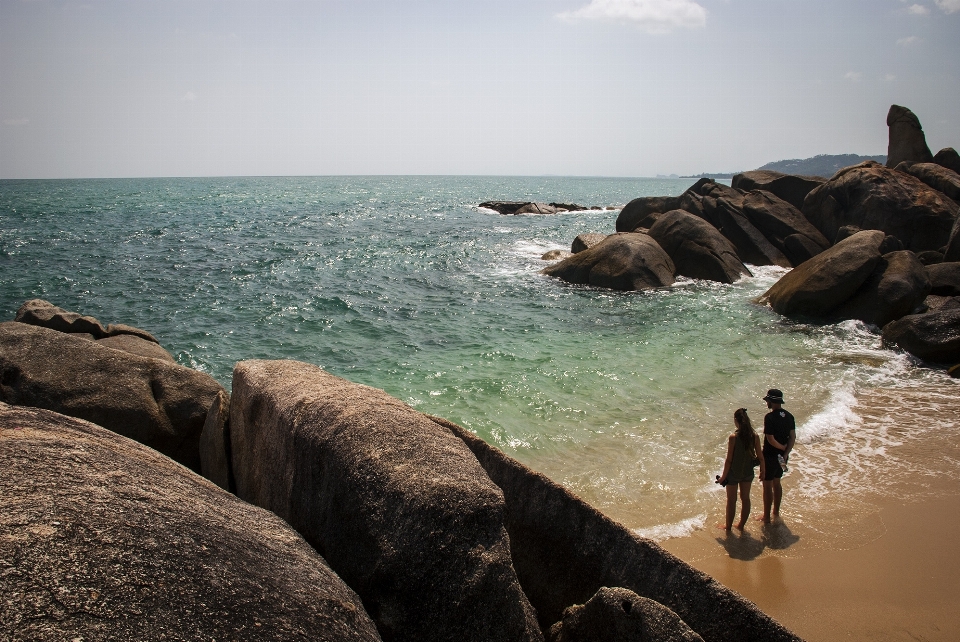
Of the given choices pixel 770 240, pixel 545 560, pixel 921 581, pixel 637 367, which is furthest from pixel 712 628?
pixel 770 240

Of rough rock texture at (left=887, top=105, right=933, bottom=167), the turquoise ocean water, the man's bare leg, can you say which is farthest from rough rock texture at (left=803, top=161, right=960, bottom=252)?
the man's bare leg

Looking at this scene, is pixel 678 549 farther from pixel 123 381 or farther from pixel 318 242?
pixel 318 242

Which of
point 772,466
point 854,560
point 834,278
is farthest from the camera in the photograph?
point 834,278

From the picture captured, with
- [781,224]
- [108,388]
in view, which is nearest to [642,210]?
[781,224]

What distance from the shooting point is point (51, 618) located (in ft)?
6.47

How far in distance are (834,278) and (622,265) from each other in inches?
259

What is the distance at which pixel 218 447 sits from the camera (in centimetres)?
557

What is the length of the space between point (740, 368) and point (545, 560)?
10.3 m

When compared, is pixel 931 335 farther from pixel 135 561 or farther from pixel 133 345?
pixel 135 561

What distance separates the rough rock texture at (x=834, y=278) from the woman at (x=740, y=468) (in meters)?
11.5

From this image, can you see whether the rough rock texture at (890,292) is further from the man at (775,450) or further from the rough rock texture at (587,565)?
the rough rock texture at (587,565)

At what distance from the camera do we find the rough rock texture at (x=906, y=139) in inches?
1185

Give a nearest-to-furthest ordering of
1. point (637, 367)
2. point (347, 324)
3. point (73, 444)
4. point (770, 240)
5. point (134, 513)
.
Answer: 1. point (134, 513)
2. point (73, 444)
3. point (637, 367)
4. point (347, 324)
5. point (770, 240)

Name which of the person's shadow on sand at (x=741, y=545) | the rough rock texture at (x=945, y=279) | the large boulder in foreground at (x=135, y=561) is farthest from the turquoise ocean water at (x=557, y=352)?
the large boulder in foreground at (x=135, y=561)
